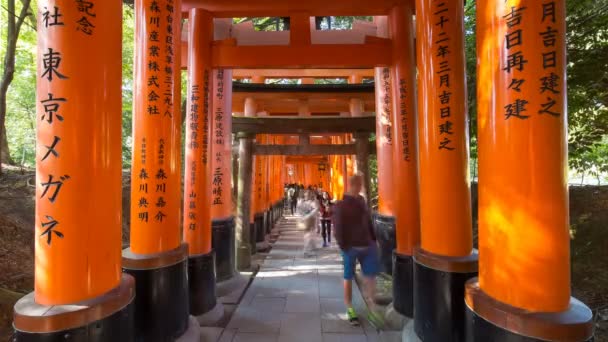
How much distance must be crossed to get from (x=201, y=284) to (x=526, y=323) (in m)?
3.40

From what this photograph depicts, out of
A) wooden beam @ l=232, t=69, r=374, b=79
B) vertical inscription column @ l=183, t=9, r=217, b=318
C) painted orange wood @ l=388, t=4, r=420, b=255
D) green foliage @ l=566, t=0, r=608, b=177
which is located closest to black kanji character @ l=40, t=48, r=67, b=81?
vertical inscription column @ l=183, t=9, r=217, b=318

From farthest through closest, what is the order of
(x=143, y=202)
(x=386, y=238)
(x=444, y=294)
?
(x=386, y=238) → (x=143, y=202) → (x=444, y=294)

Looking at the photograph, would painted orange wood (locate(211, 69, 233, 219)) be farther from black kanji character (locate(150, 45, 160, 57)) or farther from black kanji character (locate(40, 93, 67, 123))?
black kanji character (locate(40, 93, 67, 123))

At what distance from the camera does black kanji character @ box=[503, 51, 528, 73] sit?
1.91 m

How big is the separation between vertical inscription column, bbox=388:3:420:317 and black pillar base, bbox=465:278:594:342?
1813 millimetres

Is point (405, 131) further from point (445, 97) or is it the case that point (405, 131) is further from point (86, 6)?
point (86, 6)

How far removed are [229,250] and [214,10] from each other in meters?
3.66

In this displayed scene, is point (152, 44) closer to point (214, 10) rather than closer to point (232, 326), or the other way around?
point (214, 10)

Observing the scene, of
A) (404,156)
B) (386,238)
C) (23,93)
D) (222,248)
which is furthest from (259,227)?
(23,93)

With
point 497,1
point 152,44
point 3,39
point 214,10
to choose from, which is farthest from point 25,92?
point 497,1

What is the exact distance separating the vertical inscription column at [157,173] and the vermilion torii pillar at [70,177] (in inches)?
40.4

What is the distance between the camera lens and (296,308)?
450 cm

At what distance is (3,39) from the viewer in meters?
8.82

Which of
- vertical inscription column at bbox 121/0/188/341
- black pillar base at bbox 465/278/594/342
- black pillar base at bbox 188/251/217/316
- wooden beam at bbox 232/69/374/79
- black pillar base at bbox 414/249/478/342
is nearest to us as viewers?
black pillar base at bbox 465/278/594/342
